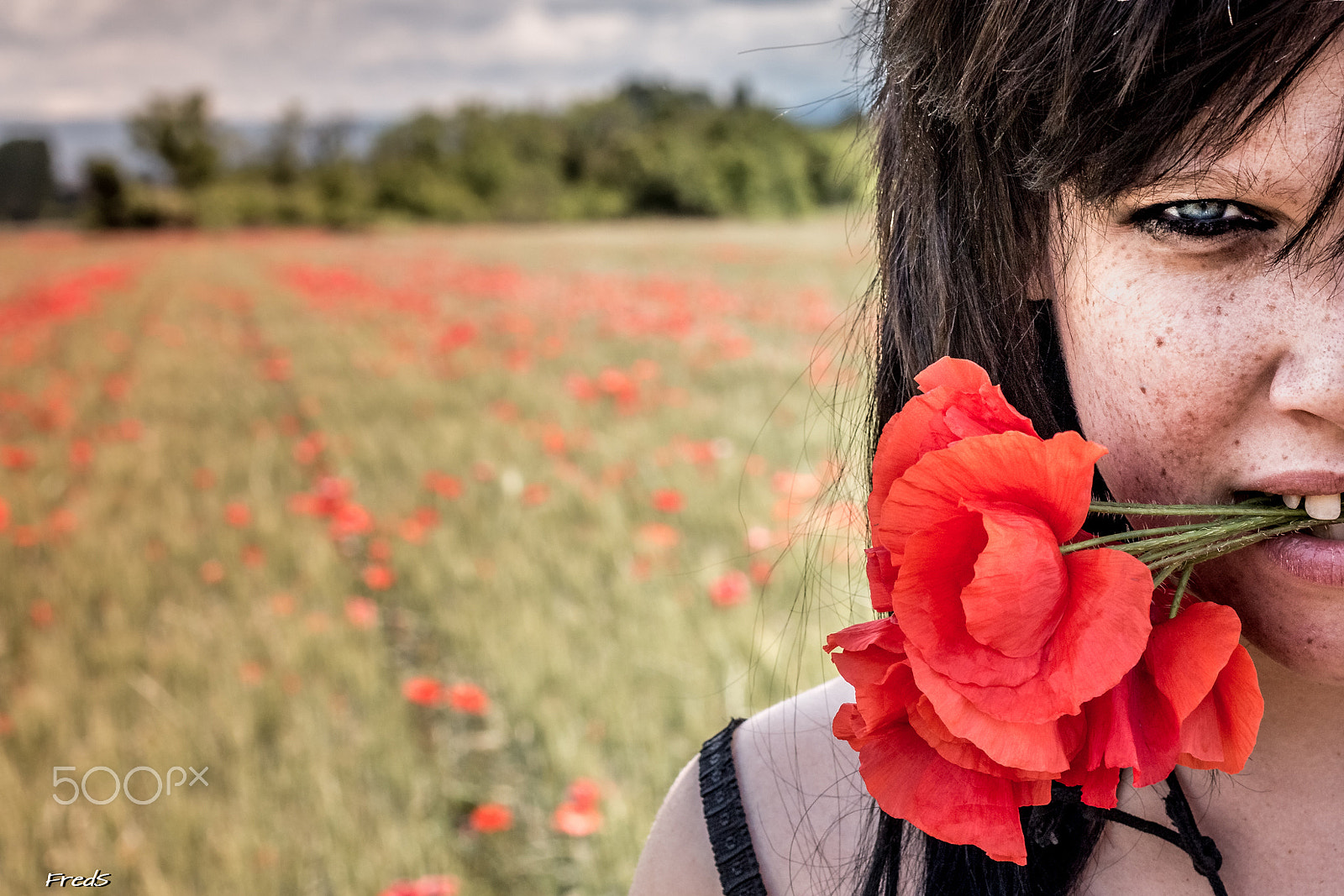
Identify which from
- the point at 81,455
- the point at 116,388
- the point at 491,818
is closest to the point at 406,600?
the point at 491,818

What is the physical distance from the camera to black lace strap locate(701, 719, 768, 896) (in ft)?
3.17

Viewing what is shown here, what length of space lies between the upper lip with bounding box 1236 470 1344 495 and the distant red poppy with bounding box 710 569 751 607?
2.34m

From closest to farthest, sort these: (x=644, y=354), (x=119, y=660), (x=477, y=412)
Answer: (x=119, y=660) < (x=477, y=412) < (x=644, y=354)

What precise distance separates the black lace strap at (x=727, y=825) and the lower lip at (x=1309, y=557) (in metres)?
0.56

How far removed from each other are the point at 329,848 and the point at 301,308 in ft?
31.3

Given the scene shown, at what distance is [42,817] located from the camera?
7.56 feet

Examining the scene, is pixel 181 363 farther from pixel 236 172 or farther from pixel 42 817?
pixel 236 172

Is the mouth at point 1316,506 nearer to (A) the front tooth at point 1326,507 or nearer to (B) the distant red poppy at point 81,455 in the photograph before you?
(A) the front tooth at point 1326,507

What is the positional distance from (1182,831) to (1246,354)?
16.3 inches

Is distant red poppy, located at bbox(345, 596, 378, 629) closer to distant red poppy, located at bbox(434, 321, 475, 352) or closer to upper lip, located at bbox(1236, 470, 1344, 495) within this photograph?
upper lip, located at bbox(1236, 470, 1344, 495)

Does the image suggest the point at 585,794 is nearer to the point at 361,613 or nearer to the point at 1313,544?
the point at 361,613

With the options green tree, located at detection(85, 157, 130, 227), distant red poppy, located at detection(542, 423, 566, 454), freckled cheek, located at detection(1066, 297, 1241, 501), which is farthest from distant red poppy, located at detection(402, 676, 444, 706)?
green tree, located at detection(85, 157, 130, 227)

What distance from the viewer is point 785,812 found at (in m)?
1.00

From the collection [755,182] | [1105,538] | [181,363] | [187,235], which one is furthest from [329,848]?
[755,182]
